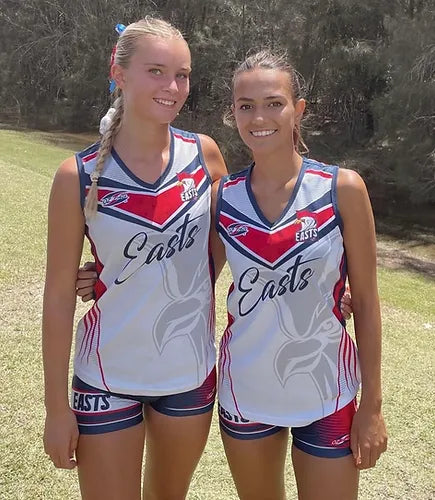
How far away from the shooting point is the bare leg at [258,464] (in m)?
1.98

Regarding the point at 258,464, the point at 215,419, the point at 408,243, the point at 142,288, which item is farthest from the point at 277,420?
the point at 408,243

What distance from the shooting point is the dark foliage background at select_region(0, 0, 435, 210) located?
16469 millimetres

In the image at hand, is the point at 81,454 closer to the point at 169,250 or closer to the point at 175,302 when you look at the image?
the point at 175,302

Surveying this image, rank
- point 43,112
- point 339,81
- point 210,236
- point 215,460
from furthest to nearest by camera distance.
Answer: point 43,112 → point 339,81 → point 215,460 → point 210,236

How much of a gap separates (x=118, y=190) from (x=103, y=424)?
0.70m

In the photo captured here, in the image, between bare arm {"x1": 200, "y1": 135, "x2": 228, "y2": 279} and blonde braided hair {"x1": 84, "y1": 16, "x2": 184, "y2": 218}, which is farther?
bare arm {"x1": 200, "y1": 135, "x2": 228, "y2": 279}

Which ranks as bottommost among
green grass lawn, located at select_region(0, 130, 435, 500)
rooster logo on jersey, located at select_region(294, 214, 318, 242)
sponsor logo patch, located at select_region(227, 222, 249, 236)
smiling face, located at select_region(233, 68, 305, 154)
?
green grass lawn, located at select_region(0, 130, 435, 500)

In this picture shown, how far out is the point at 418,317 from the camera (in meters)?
6.61

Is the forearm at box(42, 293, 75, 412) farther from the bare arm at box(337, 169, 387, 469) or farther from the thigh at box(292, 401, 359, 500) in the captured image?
the bare arm at box(337, 169, 387, 469)

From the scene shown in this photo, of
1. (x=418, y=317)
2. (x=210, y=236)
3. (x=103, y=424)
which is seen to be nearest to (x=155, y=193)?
(x=210, y=236)

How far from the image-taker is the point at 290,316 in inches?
76.6

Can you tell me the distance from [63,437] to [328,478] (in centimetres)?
78

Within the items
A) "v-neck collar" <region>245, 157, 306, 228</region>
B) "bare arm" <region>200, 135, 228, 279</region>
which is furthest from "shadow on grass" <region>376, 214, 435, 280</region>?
"v-neck collar" <region>245, 157, 306, 228</region>

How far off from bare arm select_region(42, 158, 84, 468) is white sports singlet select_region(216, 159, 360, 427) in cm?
48
